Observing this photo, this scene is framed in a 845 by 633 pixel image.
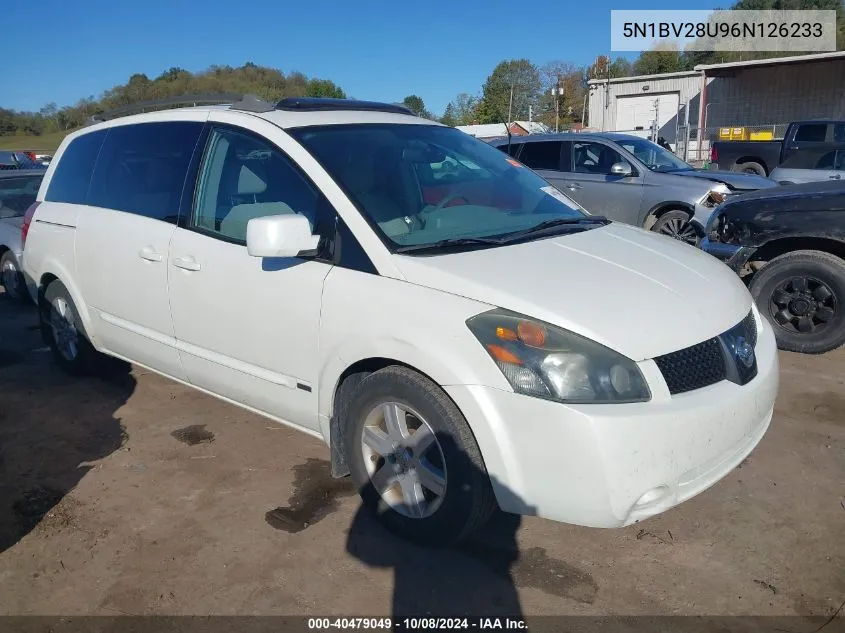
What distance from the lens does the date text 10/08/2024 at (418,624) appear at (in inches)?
98.3

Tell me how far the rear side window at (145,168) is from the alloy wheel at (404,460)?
5.71 feet

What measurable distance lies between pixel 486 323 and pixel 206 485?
1.89 m

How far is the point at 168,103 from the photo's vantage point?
4.38m

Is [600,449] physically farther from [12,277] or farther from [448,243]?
[12,277]

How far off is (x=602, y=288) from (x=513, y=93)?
7351 cm

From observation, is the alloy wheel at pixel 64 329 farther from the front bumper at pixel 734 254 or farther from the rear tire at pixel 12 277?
the front bumper at pixel 734 254

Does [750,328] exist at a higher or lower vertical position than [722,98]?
lower

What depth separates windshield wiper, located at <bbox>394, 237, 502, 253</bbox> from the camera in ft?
9.48

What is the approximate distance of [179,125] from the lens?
3936mm

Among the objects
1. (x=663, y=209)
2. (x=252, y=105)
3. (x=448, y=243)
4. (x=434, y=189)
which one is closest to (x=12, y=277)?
(x=252, y=105)

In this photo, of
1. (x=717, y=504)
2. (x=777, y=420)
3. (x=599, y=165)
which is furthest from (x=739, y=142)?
(x=717, y=504)

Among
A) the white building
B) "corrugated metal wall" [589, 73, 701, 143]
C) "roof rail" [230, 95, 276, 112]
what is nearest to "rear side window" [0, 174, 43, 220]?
Answer: "roof rail" [230, 95, 276, 112]

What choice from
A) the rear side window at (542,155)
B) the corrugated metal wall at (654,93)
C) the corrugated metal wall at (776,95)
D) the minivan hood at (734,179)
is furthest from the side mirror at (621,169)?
the corrugated metal wall at (654,93)

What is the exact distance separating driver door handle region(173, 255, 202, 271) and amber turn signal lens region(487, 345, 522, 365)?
1.76 m
